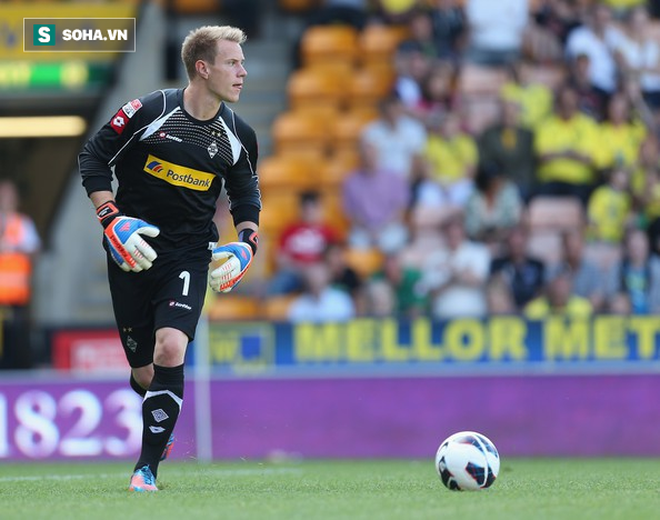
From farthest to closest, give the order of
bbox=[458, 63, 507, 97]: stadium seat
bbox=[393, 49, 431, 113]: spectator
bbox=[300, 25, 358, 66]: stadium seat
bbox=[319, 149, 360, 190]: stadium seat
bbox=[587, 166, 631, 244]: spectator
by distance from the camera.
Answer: bbox=[300, 25, 358, 66]: stadium seat → bbox=[458, 63, 507, 97]: stadium seat → bbox=[319, 149, 360, 190]: stadium seat → bbox=[393, 49, 431, 113]: spectator → bbox=[587, 166, 631, 244]: spectator

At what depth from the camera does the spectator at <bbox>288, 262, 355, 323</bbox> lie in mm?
14391

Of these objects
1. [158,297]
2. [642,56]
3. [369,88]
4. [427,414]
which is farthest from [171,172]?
[642,56]

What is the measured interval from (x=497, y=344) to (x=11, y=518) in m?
8.25

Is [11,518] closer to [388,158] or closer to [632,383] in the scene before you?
[632,383]

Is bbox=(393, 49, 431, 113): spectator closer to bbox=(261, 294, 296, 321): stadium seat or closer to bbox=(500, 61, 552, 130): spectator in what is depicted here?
bbox=(500, 61, 552, 130): spectator

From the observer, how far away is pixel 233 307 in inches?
603

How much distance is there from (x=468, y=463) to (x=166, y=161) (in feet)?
7.42

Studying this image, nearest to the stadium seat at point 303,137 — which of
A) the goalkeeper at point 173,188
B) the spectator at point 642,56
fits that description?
the spectator at point 642,56

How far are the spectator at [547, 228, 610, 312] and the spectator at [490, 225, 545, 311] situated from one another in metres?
0.17

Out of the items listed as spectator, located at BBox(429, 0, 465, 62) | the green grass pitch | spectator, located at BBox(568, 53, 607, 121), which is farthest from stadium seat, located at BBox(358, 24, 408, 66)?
the green grass pitch

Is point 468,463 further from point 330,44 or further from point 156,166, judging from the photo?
point 330,44

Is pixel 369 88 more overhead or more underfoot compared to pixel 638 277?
more overhead

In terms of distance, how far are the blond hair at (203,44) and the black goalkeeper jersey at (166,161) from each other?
20 cm

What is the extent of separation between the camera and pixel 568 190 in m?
15.5
